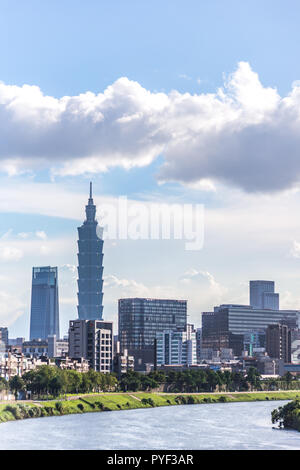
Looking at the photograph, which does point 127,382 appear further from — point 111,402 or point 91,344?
point 91,344

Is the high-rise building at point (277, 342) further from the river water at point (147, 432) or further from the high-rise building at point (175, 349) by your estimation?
the river water at point (147, 432)

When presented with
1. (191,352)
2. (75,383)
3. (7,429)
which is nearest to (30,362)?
(75,383)

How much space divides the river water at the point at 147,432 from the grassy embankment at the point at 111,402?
1893mm

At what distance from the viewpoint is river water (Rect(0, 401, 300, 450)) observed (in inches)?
1983

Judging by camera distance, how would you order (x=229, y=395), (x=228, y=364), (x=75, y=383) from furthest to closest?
(x=228, y=364) → (x=229, y=395) → (x=75, y=383)

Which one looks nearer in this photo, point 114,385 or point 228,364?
point 114,385

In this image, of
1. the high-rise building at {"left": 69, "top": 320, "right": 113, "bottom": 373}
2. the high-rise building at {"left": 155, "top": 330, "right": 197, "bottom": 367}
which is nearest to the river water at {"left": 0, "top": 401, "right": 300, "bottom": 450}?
the high-rise building at {"left": 69, "top": 320, "right": 113, "bottom": 373}

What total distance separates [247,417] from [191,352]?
4289 inches

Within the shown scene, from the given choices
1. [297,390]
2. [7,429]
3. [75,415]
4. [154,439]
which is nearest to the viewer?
[154,439]

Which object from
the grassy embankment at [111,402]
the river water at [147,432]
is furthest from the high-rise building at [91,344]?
the river water at [147,432]

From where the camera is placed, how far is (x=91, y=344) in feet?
406

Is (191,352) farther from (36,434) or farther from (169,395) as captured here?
(36,434)

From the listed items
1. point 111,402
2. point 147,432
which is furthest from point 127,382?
point 147,432
